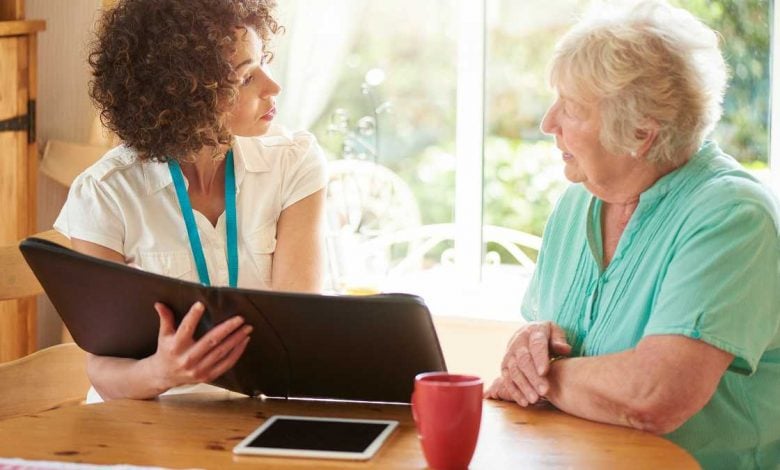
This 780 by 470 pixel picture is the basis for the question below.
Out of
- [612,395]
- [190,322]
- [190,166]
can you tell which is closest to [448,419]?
[612,395]

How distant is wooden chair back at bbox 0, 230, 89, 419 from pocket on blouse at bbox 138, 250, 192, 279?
0.36 m

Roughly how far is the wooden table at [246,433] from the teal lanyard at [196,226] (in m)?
0.36

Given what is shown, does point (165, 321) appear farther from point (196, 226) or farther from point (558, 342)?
point (558, 342)

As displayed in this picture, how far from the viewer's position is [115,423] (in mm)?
1442

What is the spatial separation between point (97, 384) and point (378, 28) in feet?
6.89

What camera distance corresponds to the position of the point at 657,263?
5.09ft

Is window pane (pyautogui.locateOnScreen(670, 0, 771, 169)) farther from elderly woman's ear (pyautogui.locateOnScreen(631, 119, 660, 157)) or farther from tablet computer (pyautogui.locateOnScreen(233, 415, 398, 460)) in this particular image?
tablet computer (pyautogui.locateOnScreen(233, 415, 398, 460))

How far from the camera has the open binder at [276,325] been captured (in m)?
1.35

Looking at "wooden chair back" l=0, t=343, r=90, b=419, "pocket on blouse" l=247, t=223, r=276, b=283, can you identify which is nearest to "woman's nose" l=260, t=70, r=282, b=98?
"pocket on blouse" l=247, t=223, r=276, b=283

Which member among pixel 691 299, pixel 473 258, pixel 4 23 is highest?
pixel 4 23

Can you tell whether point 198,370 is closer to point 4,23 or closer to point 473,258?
point 4,23

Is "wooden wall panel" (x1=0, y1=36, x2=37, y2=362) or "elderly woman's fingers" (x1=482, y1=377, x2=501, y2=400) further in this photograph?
"wooden wall panel" (x1=0, y1=36, x2=37, y2=362)

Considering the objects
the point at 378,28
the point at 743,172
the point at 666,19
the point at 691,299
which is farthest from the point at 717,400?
the point at 378,28

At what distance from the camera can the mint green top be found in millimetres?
1438
